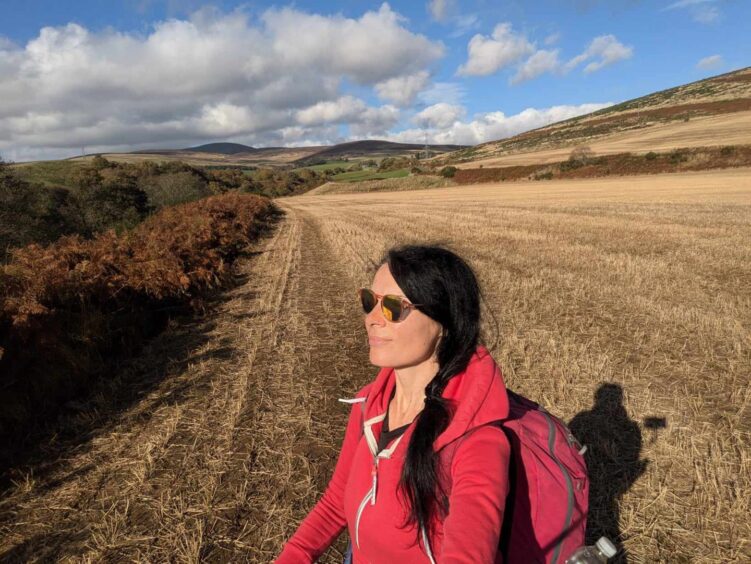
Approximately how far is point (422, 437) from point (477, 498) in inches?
10.9

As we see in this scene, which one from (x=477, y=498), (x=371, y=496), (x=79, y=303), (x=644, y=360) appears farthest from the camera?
(x=79, y=303)

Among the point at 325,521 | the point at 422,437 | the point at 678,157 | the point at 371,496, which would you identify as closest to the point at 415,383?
the point at 422,437

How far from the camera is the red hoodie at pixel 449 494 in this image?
1373mm

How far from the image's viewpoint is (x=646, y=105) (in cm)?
10844

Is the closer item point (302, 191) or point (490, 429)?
point (490, 429)

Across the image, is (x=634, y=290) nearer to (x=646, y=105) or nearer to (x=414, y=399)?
(x=414, y=399)

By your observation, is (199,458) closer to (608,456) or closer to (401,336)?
(401,336)

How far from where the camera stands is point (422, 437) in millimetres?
1578

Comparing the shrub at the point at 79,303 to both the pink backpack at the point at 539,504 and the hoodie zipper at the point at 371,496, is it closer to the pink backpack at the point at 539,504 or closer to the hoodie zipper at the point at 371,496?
the hoodie zipper at the point at 371,496

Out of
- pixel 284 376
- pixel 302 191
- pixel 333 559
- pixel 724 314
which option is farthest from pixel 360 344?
pixel 302 191

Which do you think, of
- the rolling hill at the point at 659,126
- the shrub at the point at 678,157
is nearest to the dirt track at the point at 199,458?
the shrub at the point at 678,157

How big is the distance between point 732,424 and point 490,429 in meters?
3.75

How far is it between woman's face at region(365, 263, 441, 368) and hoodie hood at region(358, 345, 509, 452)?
0.18 meters

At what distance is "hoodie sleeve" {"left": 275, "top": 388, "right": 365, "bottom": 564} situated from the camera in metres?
1.90
